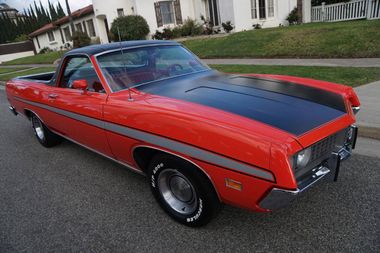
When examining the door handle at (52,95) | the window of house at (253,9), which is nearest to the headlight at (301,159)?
the door handle at (52,95)

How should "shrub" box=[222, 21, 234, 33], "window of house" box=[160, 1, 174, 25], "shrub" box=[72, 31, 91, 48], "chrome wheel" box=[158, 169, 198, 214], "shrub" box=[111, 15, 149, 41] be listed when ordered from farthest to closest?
"shrub" box=[72, 31, 91, 48]
"window of house" box=[160, 1, 174, 25]
"shrub" box=[111, 15, 149, 41]
"shrub" box=[222, 21, 234, 33]
"chrome wheel" box=[158, 169, 198, 214]

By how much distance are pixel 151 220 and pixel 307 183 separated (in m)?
1.48

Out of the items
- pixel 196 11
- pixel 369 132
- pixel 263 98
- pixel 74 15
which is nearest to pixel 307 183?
pixel 263 98

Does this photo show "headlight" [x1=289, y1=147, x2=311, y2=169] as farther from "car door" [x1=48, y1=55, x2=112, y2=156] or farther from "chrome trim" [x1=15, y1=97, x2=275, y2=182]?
"car door" [x1=48, y1=55, x2=112, y2=156]

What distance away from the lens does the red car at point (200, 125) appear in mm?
2123

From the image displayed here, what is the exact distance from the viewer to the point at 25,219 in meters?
3.17

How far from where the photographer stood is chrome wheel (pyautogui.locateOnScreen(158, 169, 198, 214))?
8.97 feet

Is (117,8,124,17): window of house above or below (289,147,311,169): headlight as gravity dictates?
above

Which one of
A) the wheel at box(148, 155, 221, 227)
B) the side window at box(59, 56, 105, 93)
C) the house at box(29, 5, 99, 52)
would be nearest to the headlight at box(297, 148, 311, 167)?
the wheel at box(148, 155, 221, 227)

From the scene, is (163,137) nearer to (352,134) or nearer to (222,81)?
(222,81)

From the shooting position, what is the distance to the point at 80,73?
4.00 metres

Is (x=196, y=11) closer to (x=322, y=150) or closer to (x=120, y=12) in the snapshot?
(x=120, y=12)

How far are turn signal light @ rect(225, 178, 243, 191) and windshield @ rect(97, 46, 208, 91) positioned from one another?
1.68m

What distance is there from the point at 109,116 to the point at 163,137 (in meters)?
0.83
